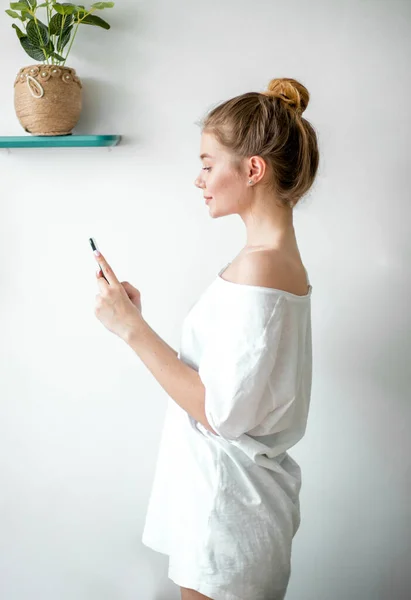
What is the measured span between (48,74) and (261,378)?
2.99 ft

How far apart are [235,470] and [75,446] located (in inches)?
29.0

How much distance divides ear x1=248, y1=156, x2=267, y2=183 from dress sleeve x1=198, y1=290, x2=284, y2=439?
0.21 meters

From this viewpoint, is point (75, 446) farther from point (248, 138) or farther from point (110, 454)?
point (248, 138)

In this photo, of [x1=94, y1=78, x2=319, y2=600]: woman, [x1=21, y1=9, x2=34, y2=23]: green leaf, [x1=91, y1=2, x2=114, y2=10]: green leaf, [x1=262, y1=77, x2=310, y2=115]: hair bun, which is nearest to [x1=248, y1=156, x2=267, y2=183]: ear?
[x1=94, y1=78, x2=319, y2=600]: woman

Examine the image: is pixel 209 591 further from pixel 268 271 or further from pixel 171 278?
pixel 171 278

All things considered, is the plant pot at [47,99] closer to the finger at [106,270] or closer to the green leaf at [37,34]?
the green leaf at [37,34]

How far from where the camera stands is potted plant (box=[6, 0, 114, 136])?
1636 millimetres

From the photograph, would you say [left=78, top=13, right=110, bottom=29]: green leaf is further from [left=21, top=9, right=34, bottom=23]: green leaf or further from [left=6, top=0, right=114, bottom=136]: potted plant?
[left=21, top=9, right=34, bottom=23]: green leaf

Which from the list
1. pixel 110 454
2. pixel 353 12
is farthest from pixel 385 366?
pixel 353 12

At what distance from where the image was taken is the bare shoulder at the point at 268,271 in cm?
117

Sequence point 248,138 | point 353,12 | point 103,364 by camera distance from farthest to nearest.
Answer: point 103,364 → point 353,12 → point 248,138

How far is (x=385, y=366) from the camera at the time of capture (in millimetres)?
1780

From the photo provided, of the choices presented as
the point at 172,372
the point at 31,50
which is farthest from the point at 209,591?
the point at 31,50

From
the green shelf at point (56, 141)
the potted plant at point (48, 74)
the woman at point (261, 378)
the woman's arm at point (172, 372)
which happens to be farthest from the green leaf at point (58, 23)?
the woman's arm at point (172, 372)
